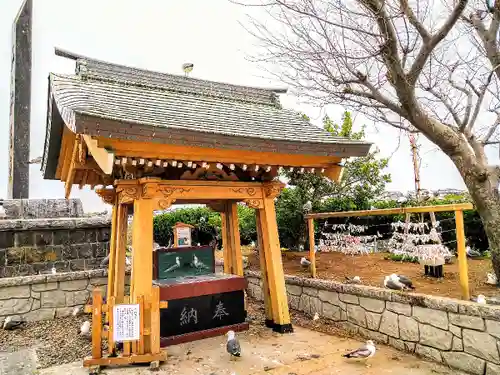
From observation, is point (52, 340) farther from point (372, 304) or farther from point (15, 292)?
point (372, 304)

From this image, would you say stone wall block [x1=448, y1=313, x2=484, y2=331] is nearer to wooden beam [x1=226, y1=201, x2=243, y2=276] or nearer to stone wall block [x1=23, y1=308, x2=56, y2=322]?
wooden beam [x1=226, y1=201, x2=243, y2=276]

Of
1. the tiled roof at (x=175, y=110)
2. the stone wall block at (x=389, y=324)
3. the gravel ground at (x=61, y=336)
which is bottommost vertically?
the gravel ground at (x=61, y=336)

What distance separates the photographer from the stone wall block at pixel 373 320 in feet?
19.6

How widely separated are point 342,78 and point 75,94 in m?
4.52

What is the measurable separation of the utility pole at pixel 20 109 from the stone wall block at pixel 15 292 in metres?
4.60

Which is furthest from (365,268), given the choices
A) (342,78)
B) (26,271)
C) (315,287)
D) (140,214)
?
(26,271)

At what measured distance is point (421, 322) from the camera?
206 inches

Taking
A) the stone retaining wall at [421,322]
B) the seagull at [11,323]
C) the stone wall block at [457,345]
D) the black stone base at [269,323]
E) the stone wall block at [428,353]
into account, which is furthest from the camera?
the seagull at [11,323]

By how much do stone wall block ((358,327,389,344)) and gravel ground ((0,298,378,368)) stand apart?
321 millimetres

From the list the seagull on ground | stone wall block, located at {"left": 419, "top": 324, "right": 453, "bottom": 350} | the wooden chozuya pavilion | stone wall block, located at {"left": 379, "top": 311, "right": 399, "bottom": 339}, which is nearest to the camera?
stone wall block, located at {"left": 419, "top": 324, "right": 453, "bottom": 350}

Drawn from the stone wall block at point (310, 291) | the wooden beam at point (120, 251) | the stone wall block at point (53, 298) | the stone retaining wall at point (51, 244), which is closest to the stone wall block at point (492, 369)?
Answer: the stone wall block at point (310, 291)

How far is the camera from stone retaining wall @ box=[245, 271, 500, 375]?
4.45 metres

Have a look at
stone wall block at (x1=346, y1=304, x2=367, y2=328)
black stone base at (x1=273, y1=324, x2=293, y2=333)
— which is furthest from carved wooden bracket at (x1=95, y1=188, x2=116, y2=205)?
stone wall block at (x1=346, y1=304, x2=367, y2=328)

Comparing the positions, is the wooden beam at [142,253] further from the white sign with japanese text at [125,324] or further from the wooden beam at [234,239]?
the wooden beam at [234,239]
